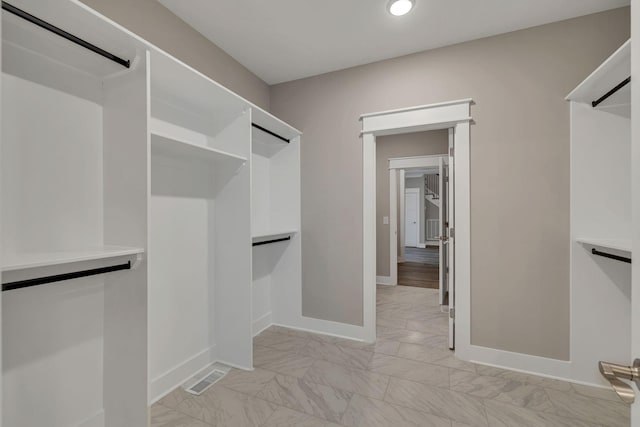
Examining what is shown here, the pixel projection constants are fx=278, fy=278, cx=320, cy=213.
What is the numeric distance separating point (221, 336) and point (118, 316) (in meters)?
0.99

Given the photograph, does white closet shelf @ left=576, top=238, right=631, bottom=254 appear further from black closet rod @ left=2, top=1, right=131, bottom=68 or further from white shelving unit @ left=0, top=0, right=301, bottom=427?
black closet rod @ left=2, top=1, right=131, bottom=68

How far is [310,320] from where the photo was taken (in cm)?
298

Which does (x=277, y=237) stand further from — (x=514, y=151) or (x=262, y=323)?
(x=514, y=151)

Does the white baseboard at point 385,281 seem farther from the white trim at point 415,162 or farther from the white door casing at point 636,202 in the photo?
the white door casing at point 636,202

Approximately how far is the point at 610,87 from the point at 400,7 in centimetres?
148

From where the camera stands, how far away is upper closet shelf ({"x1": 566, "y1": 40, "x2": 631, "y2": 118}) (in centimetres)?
150

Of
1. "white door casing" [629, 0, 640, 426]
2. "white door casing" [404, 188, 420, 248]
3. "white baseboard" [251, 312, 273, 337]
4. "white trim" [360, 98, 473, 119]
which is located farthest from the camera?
"white door casing" [404, 188, 420, 248]

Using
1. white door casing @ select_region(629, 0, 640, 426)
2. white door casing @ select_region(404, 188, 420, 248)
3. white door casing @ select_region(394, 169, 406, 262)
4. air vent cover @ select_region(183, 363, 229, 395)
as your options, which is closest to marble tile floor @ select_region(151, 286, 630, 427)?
air vent cover @ select_region(183, 363, 229, 395)

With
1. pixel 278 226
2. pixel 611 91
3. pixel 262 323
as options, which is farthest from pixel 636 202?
pixel 262 323

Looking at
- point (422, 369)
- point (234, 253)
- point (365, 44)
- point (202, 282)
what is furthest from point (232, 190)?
point (422, 369)

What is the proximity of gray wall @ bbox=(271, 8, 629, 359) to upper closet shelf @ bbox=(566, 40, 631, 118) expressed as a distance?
6.7 inches

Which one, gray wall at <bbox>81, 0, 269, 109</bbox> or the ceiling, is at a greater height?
the ceiling

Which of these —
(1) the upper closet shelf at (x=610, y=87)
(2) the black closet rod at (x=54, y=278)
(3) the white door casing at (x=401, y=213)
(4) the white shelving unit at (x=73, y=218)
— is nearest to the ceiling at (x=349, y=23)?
(1) the upper closet shelf at (x=610, y=87)

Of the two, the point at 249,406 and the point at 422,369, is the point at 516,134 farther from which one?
the point at 249,406
